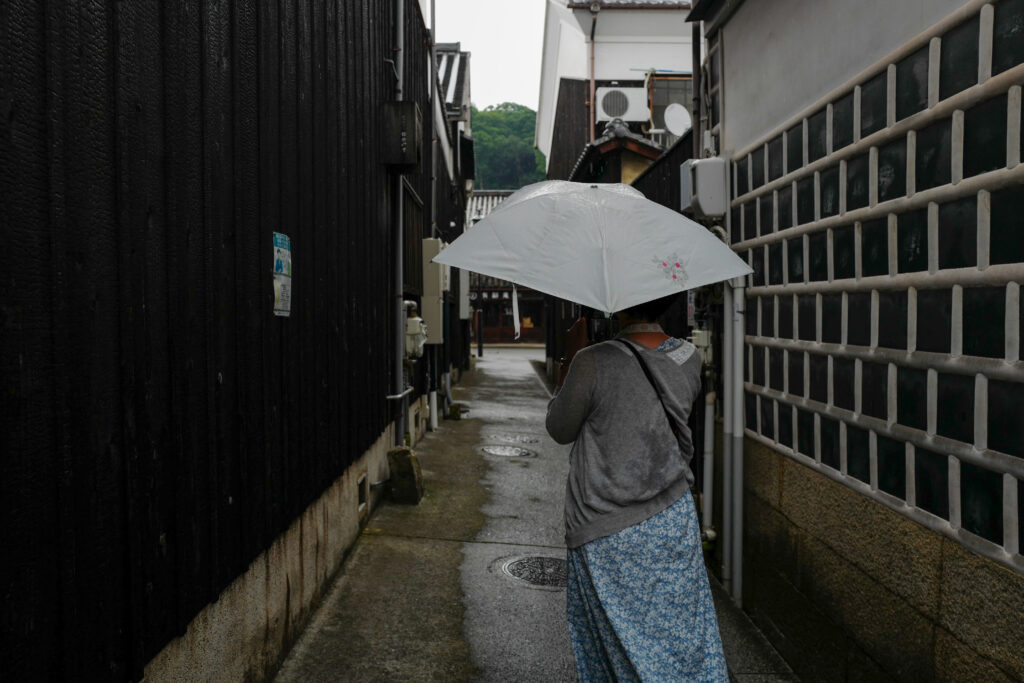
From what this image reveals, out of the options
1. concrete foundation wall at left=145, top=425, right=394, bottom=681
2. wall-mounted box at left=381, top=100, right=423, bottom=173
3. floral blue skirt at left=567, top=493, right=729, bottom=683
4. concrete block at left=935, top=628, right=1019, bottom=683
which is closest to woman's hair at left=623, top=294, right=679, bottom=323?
floral blue skirt at left=567, top=493, right=729, bottom=683

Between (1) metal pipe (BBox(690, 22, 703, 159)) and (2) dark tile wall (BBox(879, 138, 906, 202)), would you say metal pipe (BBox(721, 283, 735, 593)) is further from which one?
(2) dark tile wall (BBox(879, 138, 906, 202))

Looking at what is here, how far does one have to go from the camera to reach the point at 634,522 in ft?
9.45

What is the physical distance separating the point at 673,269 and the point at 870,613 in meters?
2.05

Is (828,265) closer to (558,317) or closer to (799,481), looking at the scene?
(799,481)

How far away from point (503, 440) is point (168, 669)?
30.0 feet

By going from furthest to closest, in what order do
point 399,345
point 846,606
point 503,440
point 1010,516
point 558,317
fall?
point 558,317 → point 503,440 → point 399,345 → point 846,606 → point 1010,516

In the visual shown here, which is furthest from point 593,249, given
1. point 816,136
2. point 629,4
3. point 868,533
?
point 629,4

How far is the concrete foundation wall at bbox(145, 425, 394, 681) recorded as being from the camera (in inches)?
122

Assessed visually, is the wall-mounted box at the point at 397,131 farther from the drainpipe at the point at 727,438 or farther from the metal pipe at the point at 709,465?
the metal pipe at the point at 709,465

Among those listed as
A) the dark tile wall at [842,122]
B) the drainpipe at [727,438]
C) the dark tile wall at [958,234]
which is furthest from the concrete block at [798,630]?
the dark tile wall at [842,122]

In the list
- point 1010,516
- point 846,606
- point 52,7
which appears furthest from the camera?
point 846,606

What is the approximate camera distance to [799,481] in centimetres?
443

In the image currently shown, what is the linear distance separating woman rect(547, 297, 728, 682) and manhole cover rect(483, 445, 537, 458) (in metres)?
7.71

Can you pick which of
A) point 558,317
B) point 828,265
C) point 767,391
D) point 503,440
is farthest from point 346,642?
point 558,317
